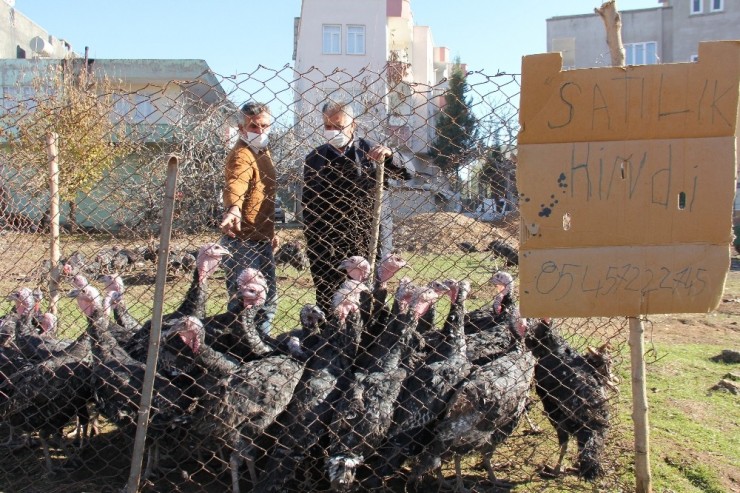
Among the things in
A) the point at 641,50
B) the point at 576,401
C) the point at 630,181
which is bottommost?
the point at 576,401

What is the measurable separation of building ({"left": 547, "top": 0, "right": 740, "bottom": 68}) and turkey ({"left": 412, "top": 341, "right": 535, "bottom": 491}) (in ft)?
85.0

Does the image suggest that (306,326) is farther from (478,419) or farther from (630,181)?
(630,181)

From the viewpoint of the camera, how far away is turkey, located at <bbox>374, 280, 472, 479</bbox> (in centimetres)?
343

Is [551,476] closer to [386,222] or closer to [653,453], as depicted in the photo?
[653,453]

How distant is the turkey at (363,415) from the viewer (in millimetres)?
3225

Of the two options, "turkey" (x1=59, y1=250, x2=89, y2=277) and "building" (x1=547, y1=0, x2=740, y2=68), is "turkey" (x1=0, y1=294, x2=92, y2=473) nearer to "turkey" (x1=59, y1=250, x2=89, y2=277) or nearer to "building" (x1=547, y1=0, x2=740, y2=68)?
"turkey" (x1=59, y1=250, x2=89, y2=277)

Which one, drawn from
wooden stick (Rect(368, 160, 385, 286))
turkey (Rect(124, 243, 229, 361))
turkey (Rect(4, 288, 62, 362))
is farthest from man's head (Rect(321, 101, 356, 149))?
turkey (Rect(4, 288, 62, 362))

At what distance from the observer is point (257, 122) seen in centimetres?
381

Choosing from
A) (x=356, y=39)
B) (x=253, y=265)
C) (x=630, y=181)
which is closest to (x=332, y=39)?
(x=356, y=39)

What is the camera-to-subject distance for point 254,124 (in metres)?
3.83

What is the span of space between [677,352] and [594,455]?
301cm

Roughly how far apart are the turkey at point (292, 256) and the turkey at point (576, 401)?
6380 mm

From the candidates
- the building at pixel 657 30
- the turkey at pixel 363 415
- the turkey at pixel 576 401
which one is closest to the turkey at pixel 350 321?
the turkey at pixel 363 415

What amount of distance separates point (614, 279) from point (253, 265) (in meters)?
2.37
